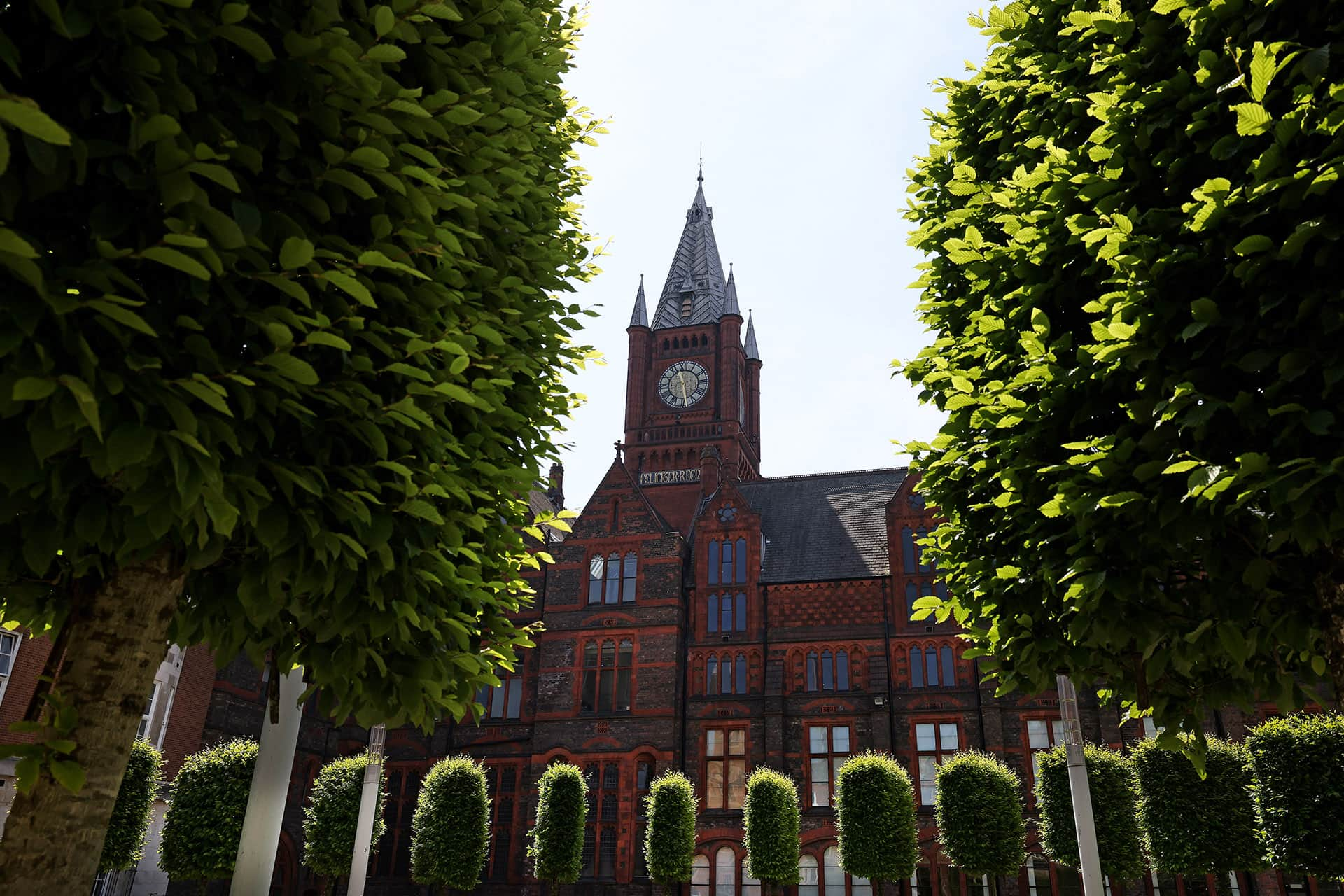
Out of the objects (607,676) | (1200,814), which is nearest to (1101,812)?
(1200,814)

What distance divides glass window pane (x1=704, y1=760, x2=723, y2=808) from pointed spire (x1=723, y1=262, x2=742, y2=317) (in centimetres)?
2685

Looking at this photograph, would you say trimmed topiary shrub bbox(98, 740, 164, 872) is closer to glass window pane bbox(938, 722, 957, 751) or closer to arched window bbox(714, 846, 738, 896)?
arched window bbox(714, 846, 738, 896)

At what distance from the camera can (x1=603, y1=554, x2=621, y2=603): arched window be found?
38.3 metres

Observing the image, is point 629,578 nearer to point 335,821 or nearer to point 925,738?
point 925,738

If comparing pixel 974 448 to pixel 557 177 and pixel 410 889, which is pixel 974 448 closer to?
pixel 557 177

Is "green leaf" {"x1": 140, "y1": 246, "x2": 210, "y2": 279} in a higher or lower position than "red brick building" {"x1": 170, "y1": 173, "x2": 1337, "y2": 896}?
lower

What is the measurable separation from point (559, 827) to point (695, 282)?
3516cm

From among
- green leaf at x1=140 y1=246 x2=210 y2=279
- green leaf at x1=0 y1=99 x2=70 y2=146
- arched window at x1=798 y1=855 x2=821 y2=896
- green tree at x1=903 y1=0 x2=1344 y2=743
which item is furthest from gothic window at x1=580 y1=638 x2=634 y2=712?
green leaf at x1=0 y1=99 x2=70 y2=146

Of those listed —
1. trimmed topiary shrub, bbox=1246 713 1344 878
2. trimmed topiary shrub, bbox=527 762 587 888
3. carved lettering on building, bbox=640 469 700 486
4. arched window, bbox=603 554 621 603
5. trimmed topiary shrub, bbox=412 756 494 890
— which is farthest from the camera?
carved lettering on building, bbox=640 469 700 486

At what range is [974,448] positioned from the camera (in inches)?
307

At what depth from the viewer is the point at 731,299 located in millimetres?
53656

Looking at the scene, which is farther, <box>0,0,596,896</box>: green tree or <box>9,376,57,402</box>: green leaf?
<box>0,0,596,896</box>: green tree

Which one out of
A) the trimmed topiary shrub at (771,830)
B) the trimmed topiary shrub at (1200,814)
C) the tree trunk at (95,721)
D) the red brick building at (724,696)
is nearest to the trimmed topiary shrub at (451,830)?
the red brick building at (724,696)

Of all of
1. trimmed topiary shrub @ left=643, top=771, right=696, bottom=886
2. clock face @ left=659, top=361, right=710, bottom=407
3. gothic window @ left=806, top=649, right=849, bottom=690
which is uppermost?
clock face @ left=659, top=361, right=710, bottom=407
